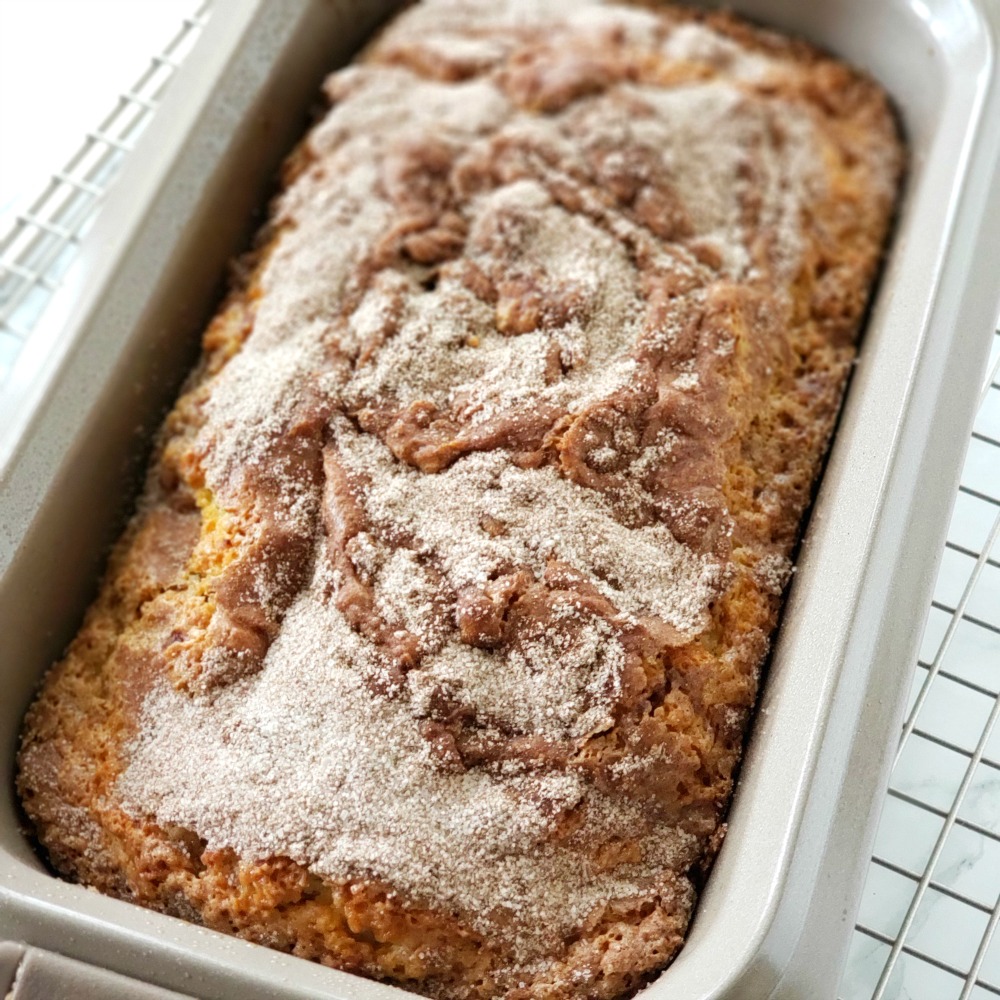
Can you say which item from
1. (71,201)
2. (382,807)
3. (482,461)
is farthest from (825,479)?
(71,201)

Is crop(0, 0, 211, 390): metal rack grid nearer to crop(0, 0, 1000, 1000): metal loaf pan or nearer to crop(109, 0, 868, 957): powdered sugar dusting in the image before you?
crop(0, 0, 1000, 1000): metal loaf pan

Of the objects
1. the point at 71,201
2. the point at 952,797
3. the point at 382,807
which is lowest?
the point at 952,797

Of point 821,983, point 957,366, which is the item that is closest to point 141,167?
point 957,366

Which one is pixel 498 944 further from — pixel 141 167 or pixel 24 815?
pixel 141 167

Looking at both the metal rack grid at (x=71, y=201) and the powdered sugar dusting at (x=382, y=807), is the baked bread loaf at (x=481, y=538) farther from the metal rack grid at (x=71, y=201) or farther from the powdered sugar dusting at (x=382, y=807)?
the metal rack grid at (x=71, y=201)

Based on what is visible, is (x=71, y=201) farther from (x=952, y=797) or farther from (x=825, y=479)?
(x=952, y=797)

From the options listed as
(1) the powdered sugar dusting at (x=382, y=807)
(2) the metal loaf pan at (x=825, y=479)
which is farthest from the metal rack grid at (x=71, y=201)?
(1) the powdered sugar dusting at (x=382, y=807)

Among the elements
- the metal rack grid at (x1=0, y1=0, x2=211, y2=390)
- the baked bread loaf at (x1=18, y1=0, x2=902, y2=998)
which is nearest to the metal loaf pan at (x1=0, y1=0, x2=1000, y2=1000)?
the baked bread loaf at (x1=18, y1=0, x2=902, y2=998)
